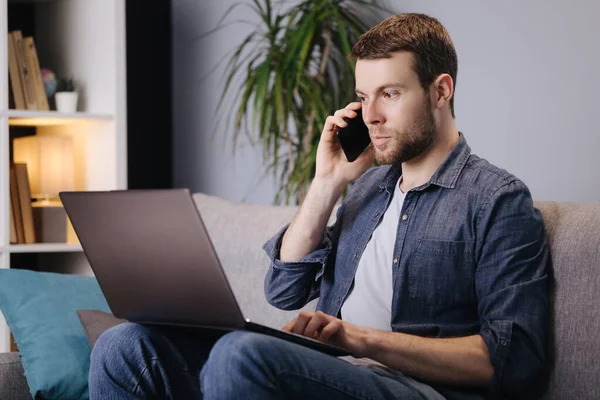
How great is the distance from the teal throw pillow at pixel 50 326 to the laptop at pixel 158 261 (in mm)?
484

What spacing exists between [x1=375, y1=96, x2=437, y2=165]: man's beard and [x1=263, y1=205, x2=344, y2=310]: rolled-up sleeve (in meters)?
0.25

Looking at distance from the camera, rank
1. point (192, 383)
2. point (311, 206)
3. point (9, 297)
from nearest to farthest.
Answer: point (192, 383) < point (311, 206) < point (9, 297)

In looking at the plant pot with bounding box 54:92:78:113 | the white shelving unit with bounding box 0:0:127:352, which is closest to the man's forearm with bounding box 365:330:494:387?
the white shelving unit with bounding box 0:0:127:352

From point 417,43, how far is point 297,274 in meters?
0.55

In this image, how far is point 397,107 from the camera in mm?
1788

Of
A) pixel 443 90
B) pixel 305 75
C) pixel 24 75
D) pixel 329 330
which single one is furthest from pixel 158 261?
pixel 24 75

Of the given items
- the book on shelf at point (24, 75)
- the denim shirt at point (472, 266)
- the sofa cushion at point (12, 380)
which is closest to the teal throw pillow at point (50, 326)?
the sofa cushion at point (12, 380)

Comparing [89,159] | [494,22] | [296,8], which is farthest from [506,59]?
[89,159]

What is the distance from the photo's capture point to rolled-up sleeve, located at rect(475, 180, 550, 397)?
157cm

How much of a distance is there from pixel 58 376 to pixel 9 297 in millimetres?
261

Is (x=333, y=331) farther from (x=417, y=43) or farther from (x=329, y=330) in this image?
(x=417, y=43)

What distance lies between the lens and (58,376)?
199cm

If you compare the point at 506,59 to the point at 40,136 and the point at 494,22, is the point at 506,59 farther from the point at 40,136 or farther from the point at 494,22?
the point at 40,136

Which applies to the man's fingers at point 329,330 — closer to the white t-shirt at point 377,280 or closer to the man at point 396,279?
the man at point 396,279
